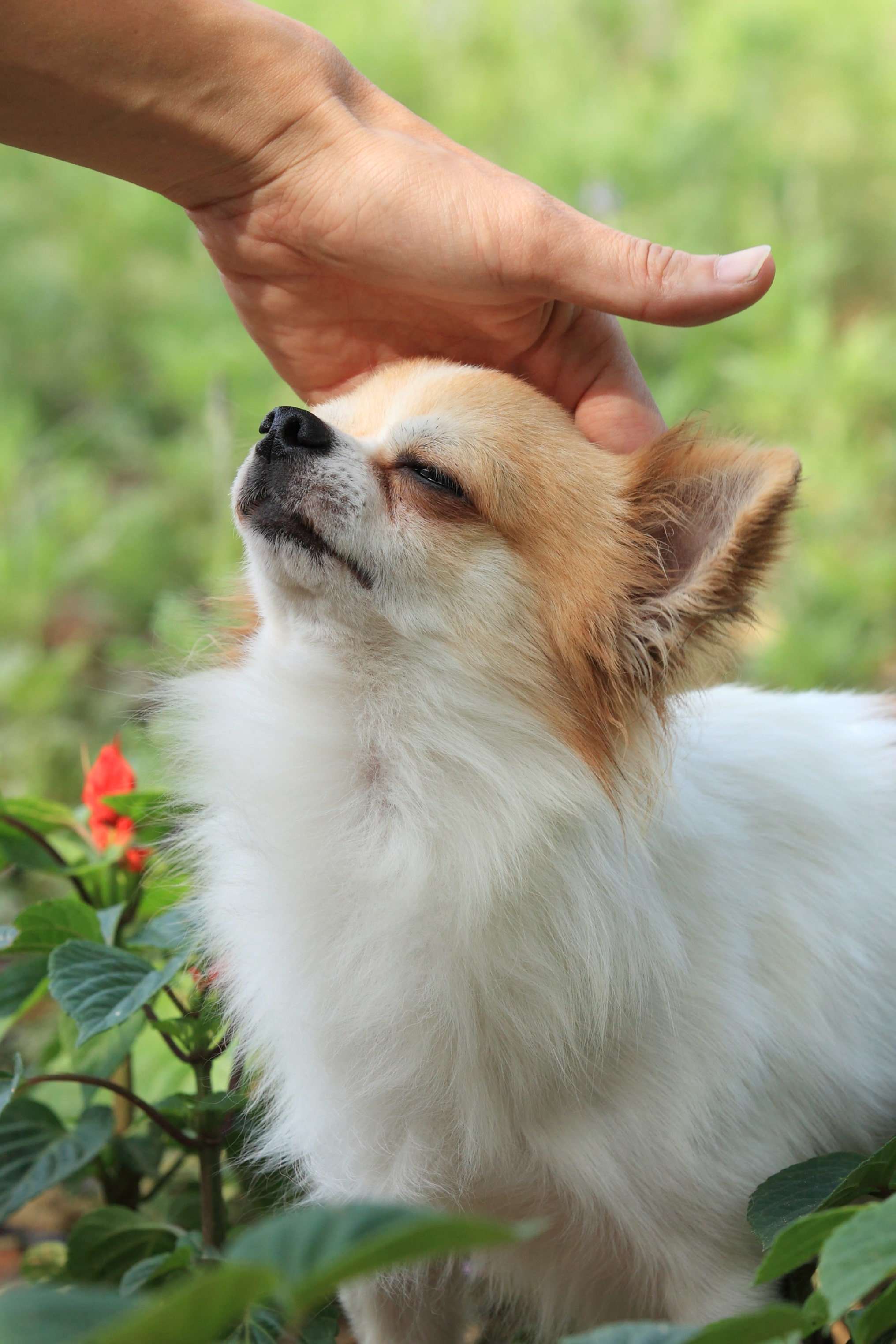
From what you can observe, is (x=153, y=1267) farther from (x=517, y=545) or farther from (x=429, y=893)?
(x=517, y=545)

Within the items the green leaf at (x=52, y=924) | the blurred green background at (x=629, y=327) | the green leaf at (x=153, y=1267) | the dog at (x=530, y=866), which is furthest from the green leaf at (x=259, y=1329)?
the blurred green background at (x=629, y=327)

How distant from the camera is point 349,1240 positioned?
59cm

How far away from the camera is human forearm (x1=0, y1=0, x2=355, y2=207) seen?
1.75 metres

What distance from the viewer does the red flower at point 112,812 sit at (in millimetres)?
1925

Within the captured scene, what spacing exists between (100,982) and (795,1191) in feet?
3.01

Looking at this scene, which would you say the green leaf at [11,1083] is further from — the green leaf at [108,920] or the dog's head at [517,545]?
the dog's head at [517,545]

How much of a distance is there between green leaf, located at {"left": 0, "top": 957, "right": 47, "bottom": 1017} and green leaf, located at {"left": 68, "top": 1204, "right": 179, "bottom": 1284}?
0.33 meters

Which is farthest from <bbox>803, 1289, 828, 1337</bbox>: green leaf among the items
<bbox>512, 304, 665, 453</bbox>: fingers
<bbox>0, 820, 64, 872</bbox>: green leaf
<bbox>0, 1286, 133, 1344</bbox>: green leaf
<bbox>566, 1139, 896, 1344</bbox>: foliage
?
<bbox>0, 820, 64, 872</bbox>: green leaf

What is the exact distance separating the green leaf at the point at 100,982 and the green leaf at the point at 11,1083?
0.28ft

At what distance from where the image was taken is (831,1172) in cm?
133

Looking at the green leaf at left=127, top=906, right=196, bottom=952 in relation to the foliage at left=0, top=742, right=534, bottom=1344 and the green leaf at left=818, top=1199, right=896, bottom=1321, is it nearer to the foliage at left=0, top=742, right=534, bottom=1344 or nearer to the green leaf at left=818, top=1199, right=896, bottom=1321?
the foliage at left=0, top=742, right=534, bottom=1344

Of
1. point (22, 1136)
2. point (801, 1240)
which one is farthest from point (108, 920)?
point (801, 1240)

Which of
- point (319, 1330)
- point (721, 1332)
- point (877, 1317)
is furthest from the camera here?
point (319, 1330)

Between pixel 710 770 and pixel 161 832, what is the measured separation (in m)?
0.94
